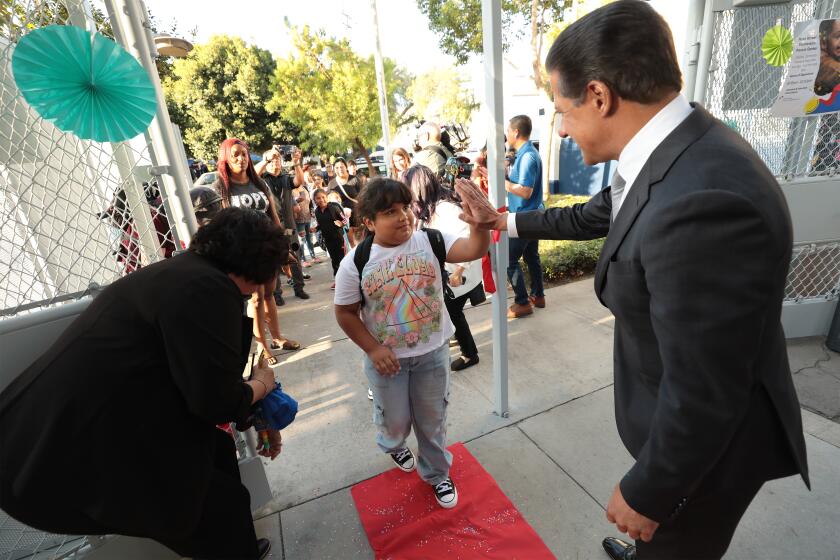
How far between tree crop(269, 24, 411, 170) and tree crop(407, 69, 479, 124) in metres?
4.64

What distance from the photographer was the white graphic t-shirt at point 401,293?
75.6 inches

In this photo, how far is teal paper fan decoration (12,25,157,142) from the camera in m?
1.37

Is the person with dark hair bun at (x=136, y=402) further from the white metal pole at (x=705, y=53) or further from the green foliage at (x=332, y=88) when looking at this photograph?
the green foliage at (x=332, y=88)

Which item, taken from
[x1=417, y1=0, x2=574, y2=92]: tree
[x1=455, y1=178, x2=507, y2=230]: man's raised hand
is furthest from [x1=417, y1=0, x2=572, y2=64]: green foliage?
[x1=455, y1=178, x2=507, y2=230]: man's raised hand

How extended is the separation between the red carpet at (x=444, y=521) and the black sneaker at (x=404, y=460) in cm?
4

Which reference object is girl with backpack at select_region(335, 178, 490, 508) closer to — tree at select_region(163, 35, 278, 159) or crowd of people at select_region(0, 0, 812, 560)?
crowd of people at select_region(0, 0, 812, 560)

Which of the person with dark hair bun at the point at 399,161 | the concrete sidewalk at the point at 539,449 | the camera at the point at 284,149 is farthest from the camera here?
the person with dark hair bun at the point at 399,161

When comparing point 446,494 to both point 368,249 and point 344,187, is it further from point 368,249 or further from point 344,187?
point 344,187

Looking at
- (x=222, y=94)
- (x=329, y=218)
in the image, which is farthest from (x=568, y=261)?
(x=222, y=94)

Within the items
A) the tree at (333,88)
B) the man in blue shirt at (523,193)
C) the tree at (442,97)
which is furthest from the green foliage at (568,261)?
the tree at (442,97)

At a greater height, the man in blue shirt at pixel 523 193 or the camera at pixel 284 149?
the camera at pixel 284 149

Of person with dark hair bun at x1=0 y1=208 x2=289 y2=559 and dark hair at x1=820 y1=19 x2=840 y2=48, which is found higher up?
dark hair at x1=820 y1=19 x2=840 y2=48

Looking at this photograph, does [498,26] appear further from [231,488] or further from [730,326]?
[231,488]

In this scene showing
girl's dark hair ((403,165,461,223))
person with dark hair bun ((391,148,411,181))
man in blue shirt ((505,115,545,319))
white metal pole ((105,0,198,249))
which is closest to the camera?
white metal pole ((105,0,198,249))
